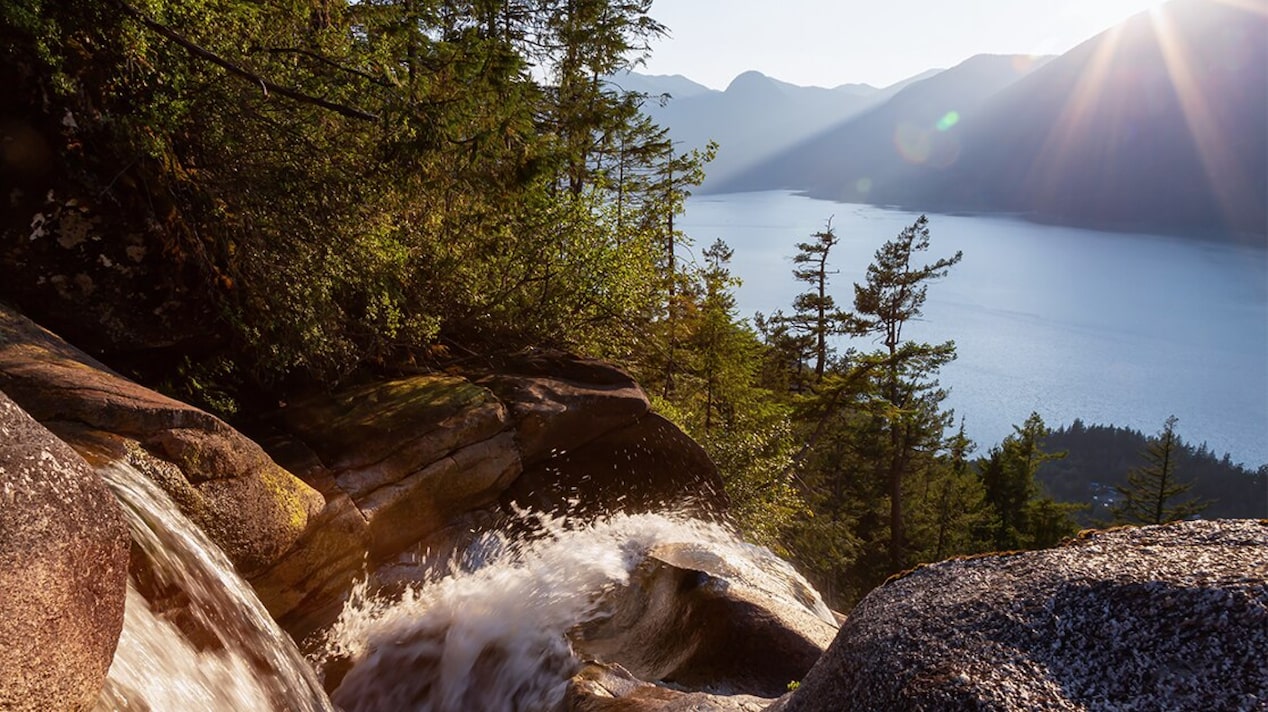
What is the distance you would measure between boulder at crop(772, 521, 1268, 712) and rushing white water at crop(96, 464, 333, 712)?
3.40 m

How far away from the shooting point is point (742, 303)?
14212 cm

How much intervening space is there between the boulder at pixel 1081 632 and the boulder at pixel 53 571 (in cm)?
335

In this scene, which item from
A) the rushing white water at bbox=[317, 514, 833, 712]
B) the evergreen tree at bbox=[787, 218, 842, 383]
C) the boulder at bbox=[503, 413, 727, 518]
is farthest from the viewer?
the evergreen tree at bbox=[787, 218, 842, 383]

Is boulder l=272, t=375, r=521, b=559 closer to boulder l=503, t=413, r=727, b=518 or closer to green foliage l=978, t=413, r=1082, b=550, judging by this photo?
boulder l=503, t=413, r=727, b=518

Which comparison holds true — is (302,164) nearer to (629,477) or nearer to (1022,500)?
(629,477)

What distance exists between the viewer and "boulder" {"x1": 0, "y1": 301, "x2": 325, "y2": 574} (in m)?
4.50

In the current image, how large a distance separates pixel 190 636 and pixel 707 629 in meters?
5.10

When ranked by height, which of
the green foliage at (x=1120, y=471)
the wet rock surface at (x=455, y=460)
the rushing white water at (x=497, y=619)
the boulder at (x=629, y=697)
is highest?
the wet rock surface at (x=455, y=460)

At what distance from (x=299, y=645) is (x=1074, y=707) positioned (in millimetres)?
6707

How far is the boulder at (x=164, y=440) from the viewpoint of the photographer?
4.50m

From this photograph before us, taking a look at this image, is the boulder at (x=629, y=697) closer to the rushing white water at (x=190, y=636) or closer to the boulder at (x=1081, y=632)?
the boulder at (x=1081, y=632)

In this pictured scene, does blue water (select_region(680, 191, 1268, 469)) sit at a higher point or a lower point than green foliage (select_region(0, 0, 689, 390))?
lower

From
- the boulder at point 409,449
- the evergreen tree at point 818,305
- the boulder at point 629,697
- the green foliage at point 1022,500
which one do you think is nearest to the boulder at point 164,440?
the boulder at point 409,449

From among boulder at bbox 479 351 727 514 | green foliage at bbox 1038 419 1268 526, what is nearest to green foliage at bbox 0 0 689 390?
boulder at bbox 479 351 727 514
